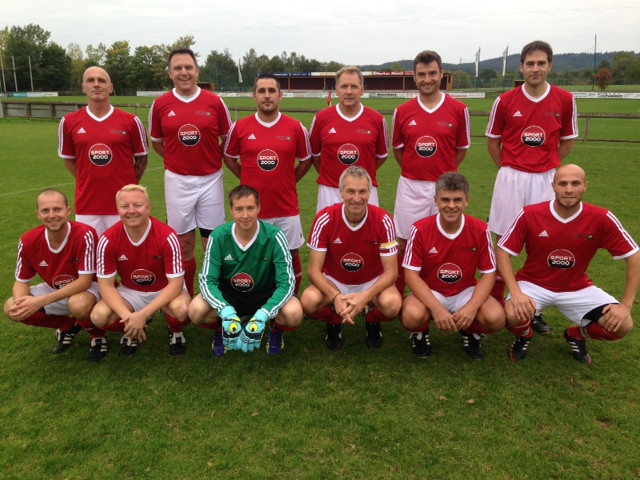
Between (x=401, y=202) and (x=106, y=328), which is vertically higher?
(x=401, y=202)

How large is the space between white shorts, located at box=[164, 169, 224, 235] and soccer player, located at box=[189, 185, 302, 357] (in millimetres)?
Result: 789

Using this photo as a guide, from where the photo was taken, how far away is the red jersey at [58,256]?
139 inches

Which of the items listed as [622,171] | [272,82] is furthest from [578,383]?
[622,171]

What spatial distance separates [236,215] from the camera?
3418 millimetres

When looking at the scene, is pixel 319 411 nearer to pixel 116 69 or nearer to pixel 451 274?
pixel 451 274

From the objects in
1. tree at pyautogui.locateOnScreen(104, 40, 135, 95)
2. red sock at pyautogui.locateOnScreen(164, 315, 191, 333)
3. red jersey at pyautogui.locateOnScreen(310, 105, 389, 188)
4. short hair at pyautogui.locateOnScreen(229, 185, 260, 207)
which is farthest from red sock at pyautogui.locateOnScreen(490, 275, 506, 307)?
tree at pyautogui.locateOnScreen(104, 40, 135, 95)

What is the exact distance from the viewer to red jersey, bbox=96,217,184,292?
348cm

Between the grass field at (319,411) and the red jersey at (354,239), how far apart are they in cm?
68

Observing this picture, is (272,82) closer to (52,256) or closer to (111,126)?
(111,126)

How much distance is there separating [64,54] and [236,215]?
8385cm

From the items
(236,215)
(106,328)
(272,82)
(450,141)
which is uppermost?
(272,82)

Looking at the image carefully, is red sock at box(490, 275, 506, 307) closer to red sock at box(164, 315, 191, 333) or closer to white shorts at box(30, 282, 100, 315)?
red sock at box(164, 315, 191, 333)

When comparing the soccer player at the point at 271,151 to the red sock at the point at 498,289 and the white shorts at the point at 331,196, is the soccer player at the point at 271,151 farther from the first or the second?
the red sock at the point at 498,289

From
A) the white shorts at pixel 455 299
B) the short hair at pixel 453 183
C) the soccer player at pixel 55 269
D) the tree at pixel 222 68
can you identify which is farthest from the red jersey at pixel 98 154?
the tree at pixel 222 68
